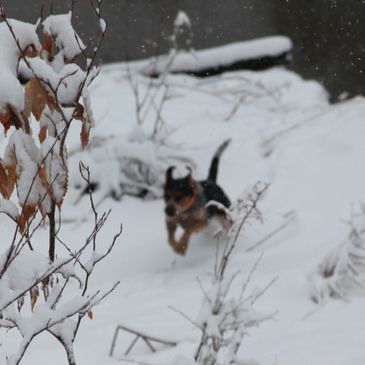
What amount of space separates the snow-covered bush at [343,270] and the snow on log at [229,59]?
18.2 ft

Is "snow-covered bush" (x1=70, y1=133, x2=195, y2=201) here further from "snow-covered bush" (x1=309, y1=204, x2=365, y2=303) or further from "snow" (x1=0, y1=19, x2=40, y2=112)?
"snow" (x1=0, y1=19, x2=40, y2=112)

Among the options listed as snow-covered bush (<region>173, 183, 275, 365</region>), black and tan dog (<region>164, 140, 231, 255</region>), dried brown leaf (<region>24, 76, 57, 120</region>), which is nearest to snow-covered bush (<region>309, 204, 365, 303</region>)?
black and tan dog (<region>164, 140, 231, 255</region>)

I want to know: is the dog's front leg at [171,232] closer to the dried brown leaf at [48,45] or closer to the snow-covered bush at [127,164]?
the snow-covered bush at [127,164]

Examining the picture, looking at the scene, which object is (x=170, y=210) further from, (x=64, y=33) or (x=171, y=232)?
(x=64, y=33)

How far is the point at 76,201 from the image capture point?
20.1 feet

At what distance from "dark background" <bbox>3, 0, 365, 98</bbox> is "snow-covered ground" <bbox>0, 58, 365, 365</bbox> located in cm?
113

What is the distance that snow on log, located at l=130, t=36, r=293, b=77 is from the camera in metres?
9.76

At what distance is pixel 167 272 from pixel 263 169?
2.22 meters

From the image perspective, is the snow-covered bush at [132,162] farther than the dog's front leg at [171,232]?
Yes

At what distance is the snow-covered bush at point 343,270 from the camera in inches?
Answer: 158

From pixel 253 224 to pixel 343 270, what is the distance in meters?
1.77

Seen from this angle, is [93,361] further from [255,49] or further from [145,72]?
[255,49]

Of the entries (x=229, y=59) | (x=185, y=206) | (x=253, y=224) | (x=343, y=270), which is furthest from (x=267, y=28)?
(x=343, y=270)

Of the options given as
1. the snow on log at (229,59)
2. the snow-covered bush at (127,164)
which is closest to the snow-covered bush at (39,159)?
the snow-covered bush at (127,164)
